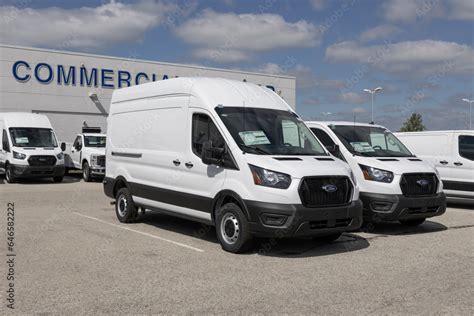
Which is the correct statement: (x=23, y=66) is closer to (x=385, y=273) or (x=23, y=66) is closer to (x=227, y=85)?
(x=227, y=85)

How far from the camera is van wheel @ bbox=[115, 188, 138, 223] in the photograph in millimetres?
10062

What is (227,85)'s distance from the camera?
8.73 meters

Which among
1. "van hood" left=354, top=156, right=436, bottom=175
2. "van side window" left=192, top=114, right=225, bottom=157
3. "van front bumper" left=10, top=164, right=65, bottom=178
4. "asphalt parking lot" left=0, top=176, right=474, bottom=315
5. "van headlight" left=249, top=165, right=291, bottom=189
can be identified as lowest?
"asphalt parking lot" left=0, top=176, right=474, bottom=315

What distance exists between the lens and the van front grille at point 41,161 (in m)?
19.0

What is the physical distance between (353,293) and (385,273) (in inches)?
41.2

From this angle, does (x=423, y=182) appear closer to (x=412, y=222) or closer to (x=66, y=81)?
(x=412, y=222)

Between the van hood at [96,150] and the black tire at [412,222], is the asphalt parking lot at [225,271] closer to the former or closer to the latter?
the black tire at [412,222]

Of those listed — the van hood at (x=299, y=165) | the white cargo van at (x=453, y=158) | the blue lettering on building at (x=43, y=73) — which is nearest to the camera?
the van hood at (x=299, y=165)

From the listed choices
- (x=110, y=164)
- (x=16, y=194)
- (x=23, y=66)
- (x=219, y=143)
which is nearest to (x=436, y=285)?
(x=219, y=143)

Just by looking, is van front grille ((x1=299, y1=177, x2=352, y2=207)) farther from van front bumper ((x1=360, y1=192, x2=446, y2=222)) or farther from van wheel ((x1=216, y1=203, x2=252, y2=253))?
van front bumper ((x1=360, y1=192, x2=446, y2=222))

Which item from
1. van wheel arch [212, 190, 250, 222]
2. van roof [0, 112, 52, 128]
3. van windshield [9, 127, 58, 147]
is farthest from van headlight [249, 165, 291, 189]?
van roof [0, 112, 52, 128]

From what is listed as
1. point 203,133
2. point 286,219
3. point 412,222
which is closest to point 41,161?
point 203,133

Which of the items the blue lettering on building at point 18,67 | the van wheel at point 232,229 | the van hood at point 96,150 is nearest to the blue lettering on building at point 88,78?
the blue lettering on building at point 18,67

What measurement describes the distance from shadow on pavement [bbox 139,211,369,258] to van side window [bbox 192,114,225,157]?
4.89 feet
